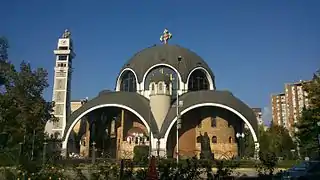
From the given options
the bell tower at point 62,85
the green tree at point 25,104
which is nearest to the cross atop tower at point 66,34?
the bell tower at point 62,85

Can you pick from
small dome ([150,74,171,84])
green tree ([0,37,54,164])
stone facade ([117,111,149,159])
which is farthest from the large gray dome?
green tree ([0,37,54,164])

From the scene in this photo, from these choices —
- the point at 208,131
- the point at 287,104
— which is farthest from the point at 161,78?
the point at 287,104

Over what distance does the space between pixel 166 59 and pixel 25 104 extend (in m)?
18.6

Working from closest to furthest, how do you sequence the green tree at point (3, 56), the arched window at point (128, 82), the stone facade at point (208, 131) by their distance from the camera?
the green tree at point (3, 56) → the stone facade at point (208, 131) → the arched window at point (128, 82)

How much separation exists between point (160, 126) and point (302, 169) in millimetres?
A: 24848

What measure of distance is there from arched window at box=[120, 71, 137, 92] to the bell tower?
16485 millimetres

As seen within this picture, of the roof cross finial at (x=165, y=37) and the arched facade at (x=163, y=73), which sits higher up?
the roof cross finial at (x=165, y=37)

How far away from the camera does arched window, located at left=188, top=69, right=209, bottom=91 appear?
1724 inches

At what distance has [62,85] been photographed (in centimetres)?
6081

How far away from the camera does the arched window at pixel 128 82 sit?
145 ft

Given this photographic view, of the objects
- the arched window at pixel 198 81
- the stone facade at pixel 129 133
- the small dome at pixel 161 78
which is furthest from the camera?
the arched window at pixel 198 81

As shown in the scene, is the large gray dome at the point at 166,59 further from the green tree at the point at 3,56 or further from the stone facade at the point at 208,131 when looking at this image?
the green tree at the point at 3,56

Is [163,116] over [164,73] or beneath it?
beneath

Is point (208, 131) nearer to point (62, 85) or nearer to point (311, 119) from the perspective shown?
point (311, 119)
